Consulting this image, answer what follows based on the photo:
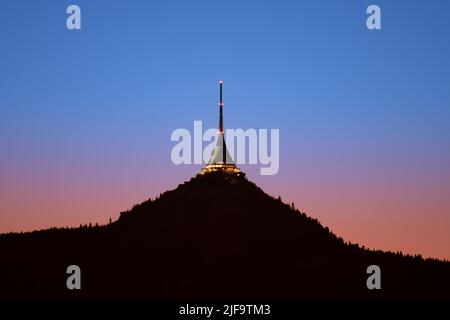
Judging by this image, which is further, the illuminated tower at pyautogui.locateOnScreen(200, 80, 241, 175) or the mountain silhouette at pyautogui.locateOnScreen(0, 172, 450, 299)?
the illuminated tower at pyautogui.locateOnScreen(200, 80, 241, 175)

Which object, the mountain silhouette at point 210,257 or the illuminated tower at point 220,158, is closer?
the mountain silhouette at point 210,257

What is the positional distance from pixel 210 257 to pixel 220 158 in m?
20.5

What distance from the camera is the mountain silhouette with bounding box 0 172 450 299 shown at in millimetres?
147000

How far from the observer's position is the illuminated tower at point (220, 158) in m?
171

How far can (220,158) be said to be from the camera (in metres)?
172

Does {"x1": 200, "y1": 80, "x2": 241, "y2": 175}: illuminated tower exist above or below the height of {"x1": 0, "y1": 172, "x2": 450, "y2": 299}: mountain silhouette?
above

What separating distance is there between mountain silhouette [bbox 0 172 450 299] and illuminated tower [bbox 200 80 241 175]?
4.74ft

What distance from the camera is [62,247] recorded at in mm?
157875

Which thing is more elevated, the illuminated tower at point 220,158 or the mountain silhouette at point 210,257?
the illuminated tower at point 220,158

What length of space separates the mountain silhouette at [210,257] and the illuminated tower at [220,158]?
4.74ft
